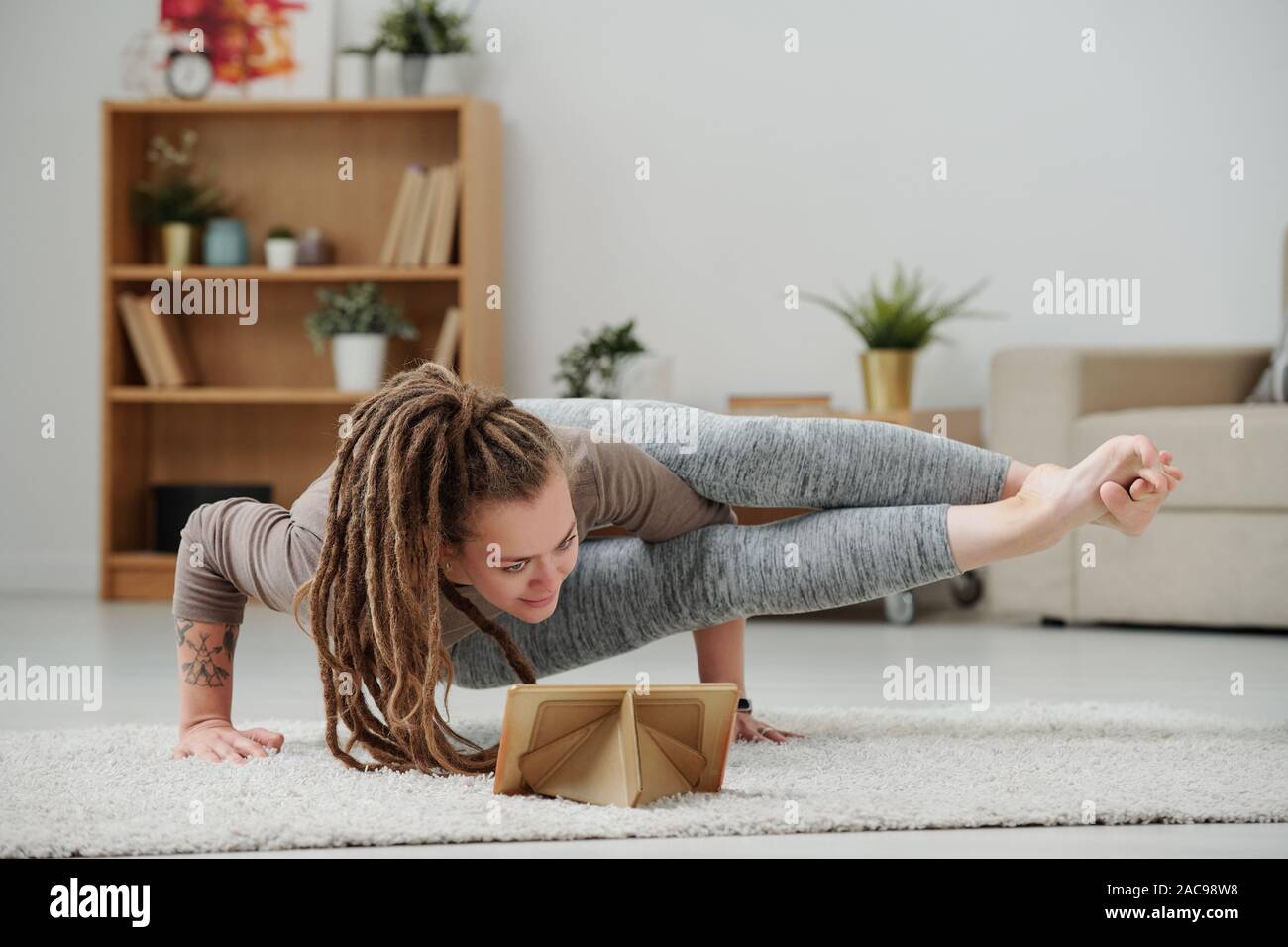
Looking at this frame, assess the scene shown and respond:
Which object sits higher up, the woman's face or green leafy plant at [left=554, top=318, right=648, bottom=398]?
green leafy plant at [left=554, top=318, right=648, bottom=398]

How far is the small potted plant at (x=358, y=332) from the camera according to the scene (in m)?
3.51

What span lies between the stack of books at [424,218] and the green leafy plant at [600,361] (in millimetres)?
415

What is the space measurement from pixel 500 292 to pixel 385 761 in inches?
93.5

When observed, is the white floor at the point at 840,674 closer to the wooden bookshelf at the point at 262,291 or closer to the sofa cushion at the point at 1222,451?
the sofa cushion at the point at 1222,451

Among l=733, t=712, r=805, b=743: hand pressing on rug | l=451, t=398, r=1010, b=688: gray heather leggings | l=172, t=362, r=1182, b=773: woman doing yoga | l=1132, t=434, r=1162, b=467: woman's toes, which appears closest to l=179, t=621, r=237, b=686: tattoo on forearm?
l=172, t=362, r=1182, b=773: woman doing yoga

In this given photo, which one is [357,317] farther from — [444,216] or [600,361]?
[600,361]

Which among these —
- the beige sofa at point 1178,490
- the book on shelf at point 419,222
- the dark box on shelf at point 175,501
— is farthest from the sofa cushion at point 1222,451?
the dark box on shelf at point 175,501

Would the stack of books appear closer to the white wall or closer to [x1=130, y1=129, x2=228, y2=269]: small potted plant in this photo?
the white wall

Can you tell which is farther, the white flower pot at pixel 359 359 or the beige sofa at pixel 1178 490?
the white flower pot at pixel 359 359

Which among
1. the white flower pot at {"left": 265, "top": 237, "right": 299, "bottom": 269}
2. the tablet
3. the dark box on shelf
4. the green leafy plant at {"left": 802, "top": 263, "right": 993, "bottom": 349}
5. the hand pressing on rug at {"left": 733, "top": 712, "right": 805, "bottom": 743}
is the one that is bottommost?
the hand pressing on rug at {"left": 733, "top": 712, "right": 805, "bottom": 743}

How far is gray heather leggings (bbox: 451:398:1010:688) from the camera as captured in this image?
1502 millimetres

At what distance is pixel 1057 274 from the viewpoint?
3463 millimetres

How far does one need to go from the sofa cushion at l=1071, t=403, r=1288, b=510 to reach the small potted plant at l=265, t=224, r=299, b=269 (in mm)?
1935

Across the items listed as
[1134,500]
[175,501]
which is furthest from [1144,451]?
[175,501]
